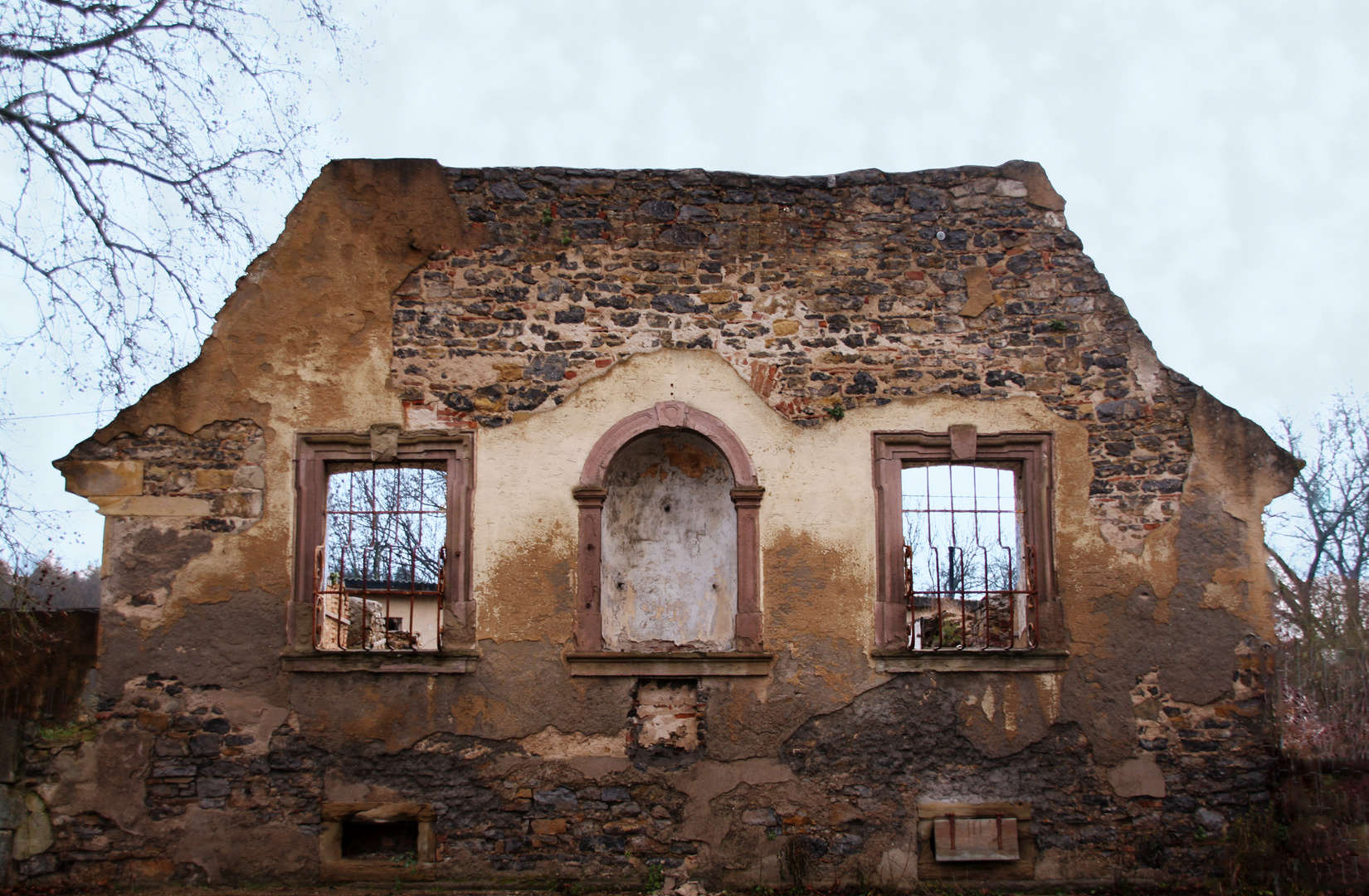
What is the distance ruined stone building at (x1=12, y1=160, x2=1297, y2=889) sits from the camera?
728 cm

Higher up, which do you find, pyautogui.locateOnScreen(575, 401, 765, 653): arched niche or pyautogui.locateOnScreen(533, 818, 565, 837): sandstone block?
pyautogui.locateOnScreen(575, 401, 765, 653): arched niche

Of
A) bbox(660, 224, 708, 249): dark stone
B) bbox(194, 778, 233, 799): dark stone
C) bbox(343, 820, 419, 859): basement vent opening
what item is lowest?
bbox(343, 820, 419, 859): basement vent opening

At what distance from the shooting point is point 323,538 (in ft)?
25.2

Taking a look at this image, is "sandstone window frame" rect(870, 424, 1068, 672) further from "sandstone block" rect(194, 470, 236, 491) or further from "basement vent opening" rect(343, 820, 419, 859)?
"sandstone block" rect(194, 470, 236, 491)

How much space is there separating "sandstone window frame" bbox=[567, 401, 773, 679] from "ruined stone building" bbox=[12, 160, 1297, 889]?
29 mm

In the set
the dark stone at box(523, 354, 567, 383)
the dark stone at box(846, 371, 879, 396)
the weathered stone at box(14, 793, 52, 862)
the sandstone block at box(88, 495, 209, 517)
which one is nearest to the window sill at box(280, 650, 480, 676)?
the sandstone block at box(88, 495, 209, 517)

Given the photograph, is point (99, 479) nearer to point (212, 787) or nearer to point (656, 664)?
point (212, 787)

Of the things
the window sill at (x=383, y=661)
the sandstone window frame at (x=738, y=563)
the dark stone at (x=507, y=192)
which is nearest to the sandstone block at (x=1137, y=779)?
the sandstone window frame at (x=738, y=563)

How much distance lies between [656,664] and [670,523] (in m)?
1.31

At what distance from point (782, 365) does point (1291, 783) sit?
4553mm

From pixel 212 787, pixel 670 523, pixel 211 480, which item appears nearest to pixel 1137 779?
pixel 670 523

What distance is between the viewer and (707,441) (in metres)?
7.90

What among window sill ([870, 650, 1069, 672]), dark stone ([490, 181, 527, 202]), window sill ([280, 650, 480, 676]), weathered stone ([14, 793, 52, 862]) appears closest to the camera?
weathered stone ([14, 793, 52, 862])

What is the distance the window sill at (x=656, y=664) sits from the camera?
7.39 metres
